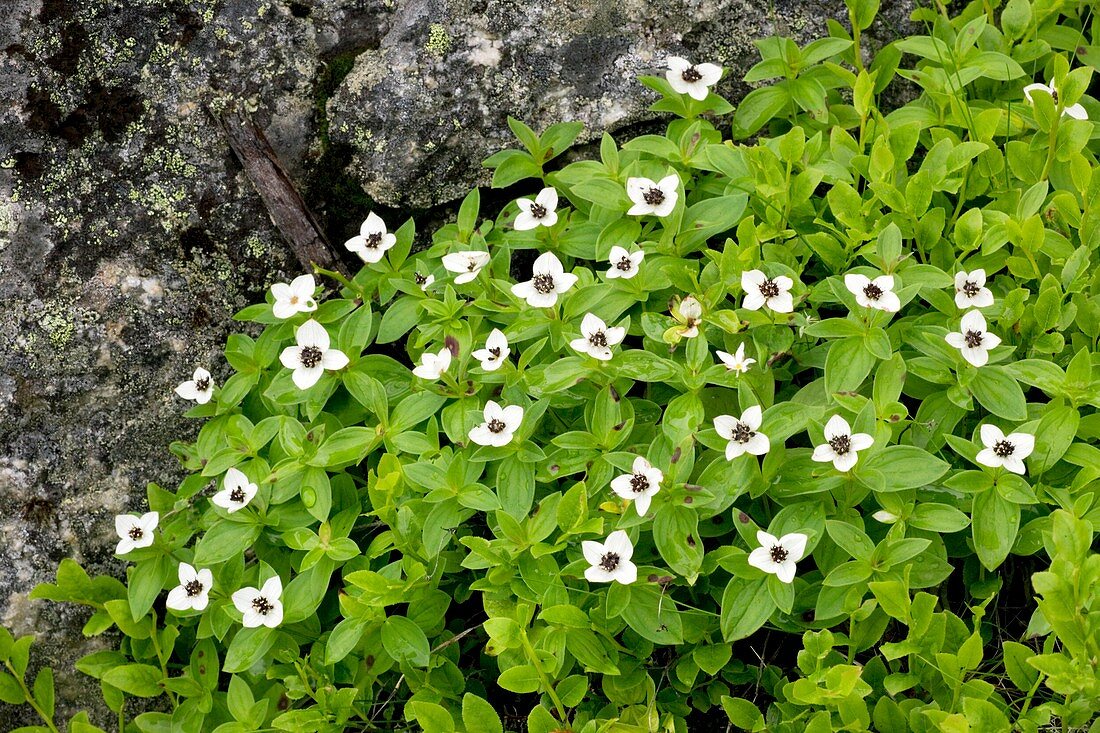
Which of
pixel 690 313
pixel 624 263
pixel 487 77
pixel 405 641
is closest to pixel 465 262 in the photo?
pixel 624 263

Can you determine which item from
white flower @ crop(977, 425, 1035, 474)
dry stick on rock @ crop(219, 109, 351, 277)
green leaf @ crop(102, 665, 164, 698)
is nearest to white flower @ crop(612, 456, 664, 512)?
white flower @ crop(977, 425, 1035, 474)

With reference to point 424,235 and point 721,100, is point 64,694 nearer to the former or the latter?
point 424,235

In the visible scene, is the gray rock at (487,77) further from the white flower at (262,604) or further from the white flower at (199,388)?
the white flower at (262,604)

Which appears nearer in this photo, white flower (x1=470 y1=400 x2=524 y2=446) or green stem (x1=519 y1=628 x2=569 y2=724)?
green stem (x1=519 y1=628 x2=569 y2=724)

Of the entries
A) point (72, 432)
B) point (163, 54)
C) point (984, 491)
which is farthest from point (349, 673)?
point (163, 54)

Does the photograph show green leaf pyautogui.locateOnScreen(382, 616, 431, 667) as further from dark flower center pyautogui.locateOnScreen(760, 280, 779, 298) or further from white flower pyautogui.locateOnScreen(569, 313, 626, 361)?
dark flower center pyautogui.locateOnScreen(760, 280, 779, 298)

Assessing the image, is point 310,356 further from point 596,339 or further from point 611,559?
point 611,559

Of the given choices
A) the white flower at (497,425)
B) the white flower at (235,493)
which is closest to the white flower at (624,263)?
the white flower at (497,425)
